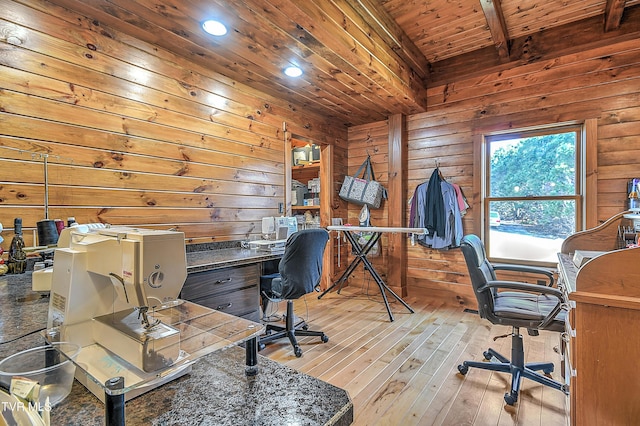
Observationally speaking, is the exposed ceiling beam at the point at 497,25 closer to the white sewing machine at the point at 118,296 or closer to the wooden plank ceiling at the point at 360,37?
the wooden plank ceiling at the point at 360,37

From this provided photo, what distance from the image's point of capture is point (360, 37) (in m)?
2.57

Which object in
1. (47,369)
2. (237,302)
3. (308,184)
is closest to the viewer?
(47,369)

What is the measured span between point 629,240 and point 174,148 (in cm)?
353

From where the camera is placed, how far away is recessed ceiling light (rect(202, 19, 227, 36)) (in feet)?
7.25

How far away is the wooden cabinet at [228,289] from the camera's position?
2078 mm

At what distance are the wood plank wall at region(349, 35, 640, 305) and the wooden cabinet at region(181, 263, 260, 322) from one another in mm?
2434

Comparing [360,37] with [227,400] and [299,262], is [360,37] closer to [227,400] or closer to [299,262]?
[299,262]

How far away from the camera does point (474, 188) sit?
3672 millimetres

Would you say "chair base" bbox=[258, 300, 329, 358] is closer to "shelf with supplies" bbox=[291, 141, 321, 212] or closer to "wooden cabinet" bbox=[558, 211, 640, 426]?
"wooden cabinet" bbox=[558, 211, 640, 426]

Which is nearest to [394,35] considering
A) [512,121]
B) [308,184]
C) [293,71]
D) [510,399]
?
[293,71]

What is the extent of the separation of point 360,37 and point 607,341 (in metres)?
2.54

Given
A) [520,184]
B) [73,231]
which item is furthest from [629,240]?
[73,231]

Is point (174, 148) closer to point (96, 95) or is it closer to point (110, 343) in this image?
point (96, 95)

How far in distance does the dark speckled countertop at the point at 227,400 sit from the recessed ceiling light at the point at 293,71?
8.62 ft
